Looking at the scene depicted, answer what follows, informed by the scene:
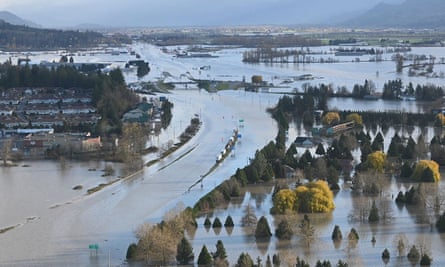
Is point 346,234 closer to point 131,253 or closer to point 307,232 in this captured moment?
point 307,232

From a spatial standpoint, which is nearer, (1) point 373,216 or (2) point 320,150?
(1) point 373,216

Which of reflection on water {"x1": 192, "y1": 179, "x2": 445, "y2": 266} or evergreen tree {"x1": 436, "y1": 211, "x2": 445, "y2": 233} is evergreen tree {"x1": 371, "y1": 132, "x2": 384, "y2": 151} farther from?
evergreen tree {"x1": 436, "y1": 211, "x2": 445, "y2": 233}

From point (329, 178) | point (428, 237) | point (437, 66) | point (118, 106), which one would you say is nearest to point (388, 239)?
point (428, 237)

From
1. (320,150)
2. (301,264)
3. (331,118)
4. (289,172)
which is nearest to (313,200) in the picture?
(289,172)

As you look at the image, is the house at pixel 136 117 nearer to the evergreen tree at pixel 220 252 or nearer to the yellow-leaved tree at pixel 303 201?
the yellow-leaved tree at pixel 303 201

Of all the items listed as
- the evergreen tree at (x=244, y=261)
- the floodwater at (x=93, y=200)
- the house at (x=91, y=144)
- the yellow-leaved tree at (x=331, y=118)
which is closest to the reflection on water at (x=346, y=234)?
the evergreen tree at (x=244, y=261)
